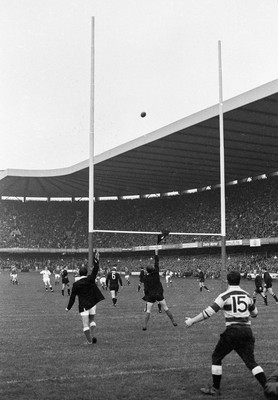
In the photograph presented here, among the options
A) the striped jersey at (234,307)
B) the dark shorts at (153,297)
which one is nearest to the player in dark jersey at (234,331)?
the striped jersey at (234,307)

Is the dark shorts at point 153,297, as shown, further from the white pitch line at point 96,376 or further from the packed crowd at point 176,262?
the packed crowd at point 176,262

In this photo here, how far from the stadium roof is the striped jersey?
1990cm

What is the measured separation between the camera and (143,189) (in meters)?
56.3

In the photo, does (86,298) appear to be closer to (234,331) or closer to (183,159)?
(234,331)

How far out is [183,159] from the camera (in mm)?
40031

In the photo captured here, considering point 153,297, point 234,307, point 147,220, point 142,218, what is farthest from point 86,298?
point 142,218

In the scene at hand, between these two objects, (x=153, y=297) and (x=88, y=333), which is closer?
(x=88, y=333)

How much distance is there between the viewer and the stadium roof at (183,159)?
29516mm

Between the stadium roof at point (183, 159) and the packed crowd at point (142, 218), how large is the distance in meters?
1.60

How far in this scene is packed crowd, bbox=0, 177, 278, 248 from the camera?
46188 millimetres

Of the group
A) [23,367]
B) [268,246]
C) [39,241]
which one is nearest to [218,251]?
[268,246]

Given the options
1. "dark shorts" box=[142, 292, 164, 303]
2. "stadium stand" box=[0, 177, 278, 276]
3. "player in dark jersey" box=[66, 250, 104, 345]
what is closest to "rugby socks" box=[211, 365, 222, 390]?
"player in dark jersey" box=[66, 250, 104, 345]

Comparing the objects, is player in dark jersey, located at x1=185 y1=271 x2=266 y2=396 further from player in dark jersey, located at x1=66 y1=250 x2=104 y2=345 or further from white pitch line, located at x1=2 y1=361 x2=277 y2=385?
player in dark jersey, located at x1=66 y1=250 x2=104 y2=345

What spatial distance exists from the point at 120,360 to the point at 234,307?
9.96ft
